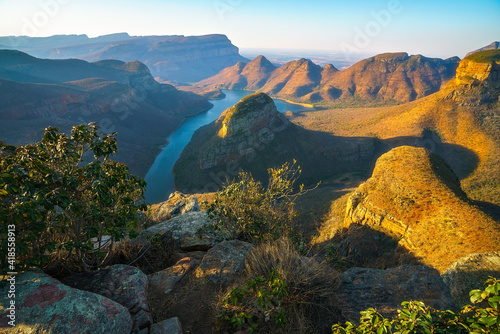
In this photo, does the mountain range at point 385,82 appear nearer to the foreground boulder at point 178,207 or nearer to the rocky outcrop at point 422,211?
the rocky outcrop at point 422,211

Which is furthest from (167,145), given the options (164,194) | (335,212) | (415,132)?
(415,132)

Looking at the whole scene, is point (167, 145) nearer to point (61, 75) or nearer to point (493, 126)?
point (61, 75)

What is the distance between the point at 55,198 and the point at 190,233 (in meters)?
7.56

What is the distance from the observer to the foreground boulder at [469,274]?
8.45 meters

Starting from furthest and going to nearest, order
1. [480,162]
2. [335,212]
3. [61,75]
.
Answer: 1. [61,75]
2. [480,162]
3. [335,212]

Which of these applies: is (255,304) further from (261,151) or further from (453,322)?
(261,151)

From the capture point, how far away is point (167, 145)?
318 ft

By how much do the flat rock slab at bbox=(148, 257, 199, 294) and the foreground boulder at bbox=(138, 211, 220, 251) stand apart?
7.27ft

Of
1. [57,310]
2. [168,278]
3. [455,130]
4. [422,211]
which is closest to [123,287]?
[168,278]

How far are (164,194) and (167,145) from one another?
38480 millimetres

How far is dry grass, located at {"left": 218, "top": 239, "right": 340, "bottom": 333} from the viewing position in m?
5.07

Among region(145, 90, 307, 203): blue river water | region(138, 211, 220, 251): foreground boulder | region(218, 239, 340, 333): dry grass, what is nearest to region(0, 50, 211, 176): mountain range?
region(145, 90, 307, 203): blue river water

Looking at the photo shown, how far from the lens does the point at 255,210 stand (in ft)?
32.0

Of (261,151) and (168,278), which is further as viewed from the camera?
(261,151)
